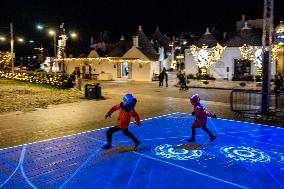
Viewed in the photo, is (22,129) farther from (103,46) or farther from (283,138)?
(103,46)

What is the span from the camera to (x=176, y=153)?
9.10m

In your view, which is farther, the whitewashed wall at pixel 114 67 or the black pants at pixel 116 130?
the whitewashed wall at pixel 114 67

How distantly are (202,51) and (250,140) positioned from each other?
2789 cm

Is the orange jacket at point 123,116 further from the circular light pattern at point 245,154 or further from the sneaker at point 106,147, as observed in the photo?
the circular light pattern at point 245,154

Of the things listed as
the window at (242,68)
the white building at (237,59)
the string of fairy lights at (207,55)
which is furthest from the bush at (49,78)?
the window at (242,68)

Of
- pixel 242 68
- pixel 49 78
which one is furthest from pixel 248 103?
pixel 242 68

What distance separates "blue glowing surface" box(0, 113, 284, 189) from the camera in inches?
275

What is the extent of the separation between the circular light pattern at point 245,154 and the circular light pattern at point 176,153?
0.83 metres

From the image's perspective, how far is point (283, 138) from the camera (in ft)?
35.5

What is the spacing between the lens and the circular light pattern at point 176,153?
872cm

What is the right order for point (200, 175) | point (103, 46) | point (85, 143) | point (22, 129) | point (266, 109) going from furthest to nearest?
point (103, 46), point (266, 109), point (22, 129), point (85, 143), point (200, 175)

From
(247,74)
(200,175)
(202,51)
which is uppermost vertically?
(202,51)

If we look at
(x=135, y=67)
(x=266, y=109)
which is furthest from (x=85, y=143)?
(x=135, y=67)

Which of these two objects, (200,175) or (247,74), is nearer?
(200,175)
